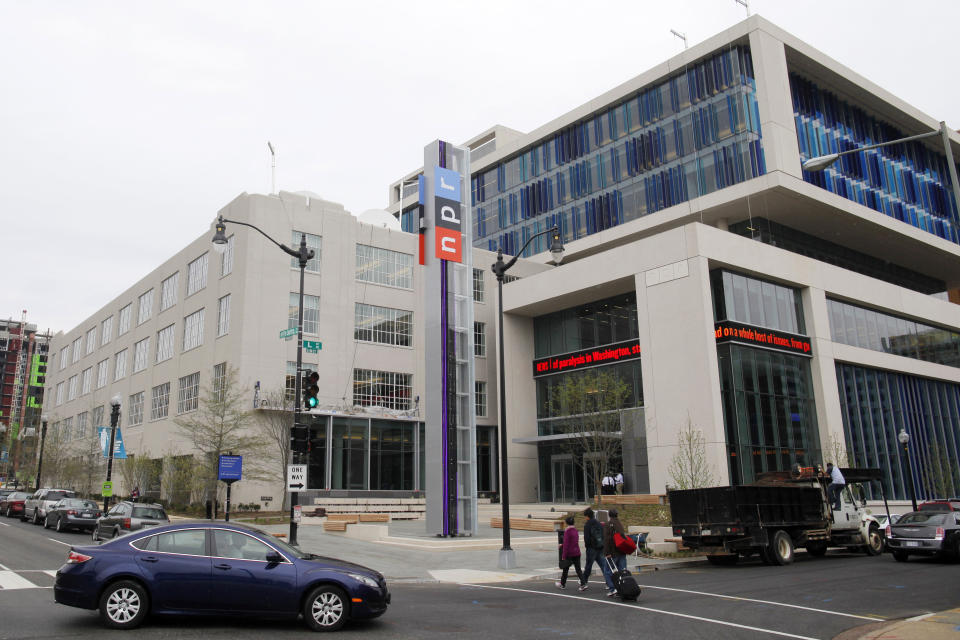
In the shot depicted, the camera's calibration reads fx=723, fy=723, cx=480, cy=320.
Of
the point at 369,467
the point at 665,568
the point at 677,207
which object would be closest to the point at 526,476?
the point at 369,467

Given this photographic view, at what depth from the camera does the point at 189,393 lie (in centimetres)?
4897

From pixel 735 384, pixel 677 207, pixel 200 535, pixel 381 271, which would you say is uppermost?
pixel 677 207

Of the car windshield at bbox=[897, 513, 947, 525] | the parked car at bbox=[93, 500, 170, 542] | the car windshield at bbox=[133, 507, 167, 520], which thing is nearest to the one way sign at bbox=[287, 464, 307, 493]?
the parked car at bbox=[93, 500, 170, 542]

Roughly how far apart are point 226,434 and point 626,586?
27822 mm

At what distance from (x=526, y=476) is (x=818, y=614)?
123ft

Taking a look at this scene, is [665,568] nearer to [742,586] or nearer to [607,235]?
[742,586]

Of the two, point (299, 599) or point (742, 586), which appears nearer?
point (299, 599)

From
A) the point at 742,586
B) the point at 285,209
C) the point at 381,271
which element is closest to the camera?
the point at 742,586

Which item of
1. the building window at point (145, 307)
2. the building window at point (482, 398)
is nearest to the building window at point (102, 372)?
the building window at point (145, 307)

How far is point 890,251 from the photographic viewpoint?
Result: 57688mm

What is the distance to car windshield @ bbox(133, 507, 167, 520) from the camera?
23.3 meters

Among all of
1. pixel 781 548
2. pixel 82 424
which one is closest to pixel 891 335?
pixel 781 548

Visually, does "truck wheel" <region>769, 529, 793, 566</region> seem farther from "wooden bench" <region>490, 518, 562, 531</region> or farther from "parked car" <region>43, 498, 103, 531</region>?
"parked car" <region>43, 498, 103, 531</region>

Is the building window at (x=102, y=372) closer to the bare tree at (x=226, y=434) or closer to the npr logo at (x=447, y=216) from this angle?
the bare tree at (x=226, y=434)
